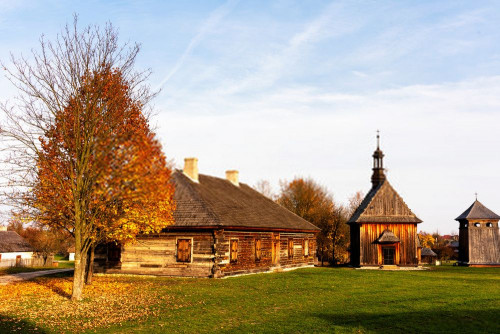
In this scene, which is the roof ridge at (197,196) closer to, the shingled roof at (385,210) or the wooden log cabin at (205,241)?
the wooden log cabin at (205,241)

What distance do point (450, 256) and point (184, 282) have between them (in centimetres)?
6990

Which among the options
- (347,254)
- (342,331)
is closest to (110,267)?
(342,331)

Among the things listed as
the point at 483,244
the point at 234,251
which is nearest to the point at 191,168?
the point at 234,251

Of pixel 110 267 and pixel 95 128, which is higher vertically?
pixel 95 128

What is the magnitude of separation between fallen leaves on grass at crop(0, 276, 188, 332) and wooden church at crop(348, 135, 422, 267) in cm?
2169

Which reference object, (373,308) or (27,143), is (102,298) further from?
(373,308)

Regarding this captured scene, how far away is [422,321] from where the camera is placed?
1338cm

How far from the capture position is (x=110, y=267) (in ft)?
94.2

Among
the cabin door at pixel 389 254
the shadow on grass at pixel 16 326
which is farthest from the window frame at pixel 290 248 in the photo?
the shadow on grass at pixel 16 326

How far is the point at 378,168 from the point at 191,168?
70.3 feet

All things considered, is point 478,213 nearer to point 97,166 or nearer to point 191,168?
point 191,168

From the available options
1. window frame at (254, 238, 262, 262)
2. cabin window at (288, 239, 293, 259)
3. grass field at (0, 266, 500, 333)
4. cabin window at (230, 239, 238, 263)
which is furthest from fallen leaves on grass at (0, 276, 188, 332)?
cabin window at (288, 239, 293, 259)

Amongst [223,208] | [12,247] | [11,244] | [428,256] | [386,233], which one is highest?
[223,208]

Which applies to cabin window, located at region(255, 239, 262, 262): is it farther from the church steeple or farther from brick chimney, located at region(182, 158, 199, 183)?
the church steeple
